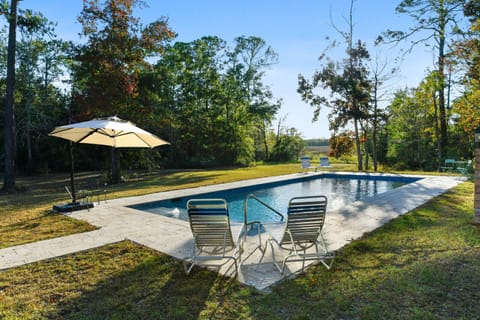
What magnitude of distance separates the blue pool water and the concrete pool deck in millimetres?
995

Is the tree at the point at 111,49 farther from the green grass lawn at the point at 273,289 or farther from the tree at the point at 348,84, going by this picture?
the tree at the point at 348,84

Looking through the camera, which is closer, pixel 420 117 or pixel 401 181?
pixel 401 181

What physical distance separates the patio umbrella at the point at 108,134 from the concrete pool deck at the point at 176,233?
1.73 meters

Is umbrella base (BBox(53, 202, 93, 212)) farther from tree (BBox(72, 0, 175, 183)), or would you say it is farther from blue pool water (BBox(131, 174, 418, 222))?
tree (BBox(72, 0, 175, 183))

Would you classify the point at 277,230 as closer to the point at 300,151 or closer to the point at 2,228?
the point at 2,228

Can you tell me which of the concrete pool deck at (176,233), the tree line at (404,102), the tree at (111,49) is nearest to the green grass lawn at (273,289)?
the concrete pool deck at (176,233)

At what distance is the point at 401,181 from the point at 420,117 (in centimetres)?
902

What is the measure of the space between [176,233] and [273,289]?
8.80ft

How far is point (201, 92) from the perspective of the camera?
74.3 feet

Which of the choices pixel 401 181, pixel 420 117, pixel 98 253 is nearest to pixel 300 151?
pixel 420 117

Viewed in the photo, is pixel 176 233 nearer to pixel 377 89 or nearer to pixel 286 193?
pixel 286 193

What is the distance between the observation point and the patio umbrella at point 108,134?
6.42 metres

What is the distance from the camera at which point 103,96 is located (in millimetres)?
12570

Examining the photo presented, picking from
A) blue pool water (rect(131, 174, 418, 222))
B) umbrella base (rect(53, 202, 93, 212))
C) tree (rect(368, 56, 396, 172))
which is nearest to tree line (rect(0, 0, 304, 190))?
umbrella base (rect(53, 202, 93, 212))
